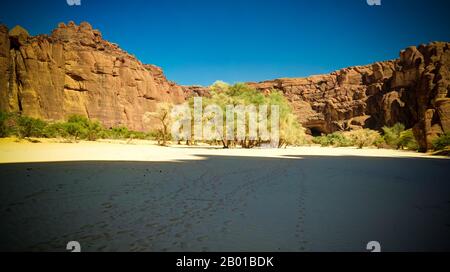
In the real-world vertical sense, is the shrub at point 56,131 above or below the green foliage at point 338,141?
above

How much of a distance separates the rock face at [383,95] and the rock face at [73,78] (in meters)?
63.4

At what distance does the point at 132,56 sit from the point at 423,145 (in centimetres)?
11155

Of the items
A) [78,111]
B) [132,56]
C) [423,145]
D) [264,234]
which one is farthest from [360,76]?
[264,234]

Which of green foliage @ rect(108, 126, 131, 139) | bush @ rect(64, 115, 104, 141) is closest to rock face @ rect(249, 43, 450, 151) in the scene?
bush @ rect(64, 115, 104, 141)

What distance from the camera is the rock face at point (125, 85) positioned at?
226 ft

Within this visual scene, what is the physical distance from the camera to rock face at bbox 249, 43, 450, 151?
34.4m

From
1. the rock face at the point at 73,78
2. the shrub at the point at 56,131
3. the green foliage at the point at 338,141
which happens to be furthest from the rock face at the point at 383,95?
the rock face at the point at 73,78

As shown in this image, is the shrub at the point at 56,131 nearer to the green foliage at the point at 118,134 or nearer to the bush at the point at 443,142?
the green foliage at the point at 118,134

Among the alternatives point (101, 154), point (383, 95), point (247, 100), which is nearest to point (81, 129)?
point (101, 154)

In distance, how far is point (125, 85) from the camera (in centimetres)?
9950

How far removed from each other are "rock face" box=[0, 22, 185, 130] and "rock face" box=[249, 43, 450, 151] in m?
63.4

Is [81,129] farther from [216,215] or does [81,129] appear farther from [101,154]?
[216,215]
